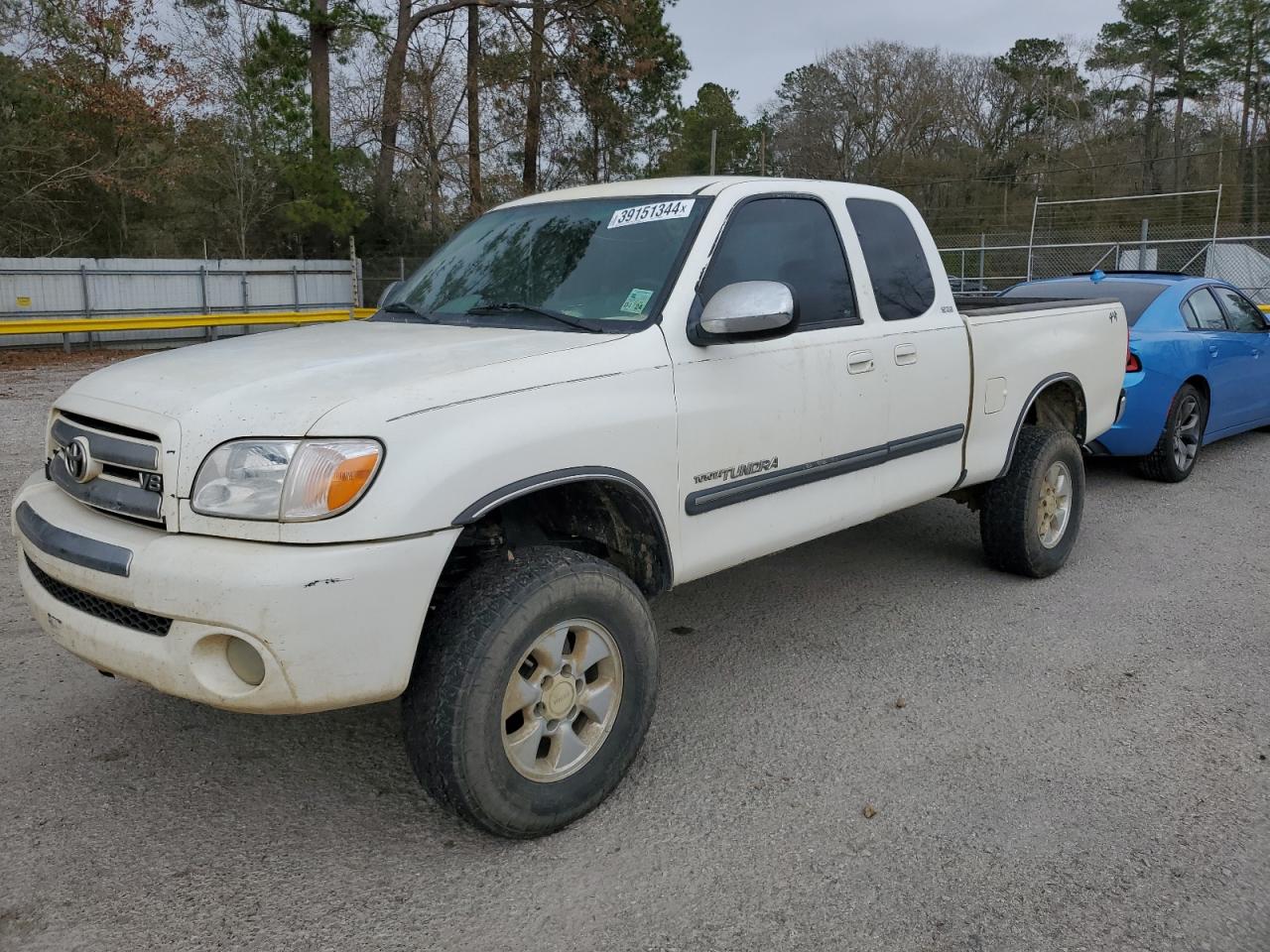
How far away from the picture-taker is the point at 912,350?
432 centimetres

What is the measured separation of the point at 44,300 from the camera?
2033cm

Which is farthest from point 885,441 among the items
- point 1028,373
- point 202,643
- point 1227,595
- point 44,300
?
point 44,300

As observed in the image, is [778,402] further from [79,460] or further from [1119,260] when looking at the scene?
[1119,260]

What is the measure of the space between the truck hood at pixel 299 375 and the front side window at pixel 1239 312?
6998mm

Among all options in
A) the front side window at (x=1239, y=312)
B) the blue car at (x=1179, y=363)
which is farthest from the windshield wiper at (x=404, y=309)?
the front side window at (x=1239, y=312)

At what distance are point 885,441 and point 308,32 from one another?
2580 cm

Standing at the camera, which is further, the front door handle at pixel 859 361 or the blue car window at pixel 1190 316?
the blue car window at pixel 1190 316

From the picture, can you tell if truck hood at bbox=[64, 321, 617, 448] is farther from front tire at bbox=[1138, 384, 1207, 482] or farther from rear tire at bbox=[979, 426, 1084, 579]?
front tire at bbox=[1138, 384, 1207, 482]

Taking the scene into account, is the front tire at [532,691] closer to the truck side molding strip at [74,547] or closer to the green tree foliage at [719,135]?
the truck side molding strip at [74,547]

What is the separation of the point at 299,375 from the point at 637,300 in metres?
1.16

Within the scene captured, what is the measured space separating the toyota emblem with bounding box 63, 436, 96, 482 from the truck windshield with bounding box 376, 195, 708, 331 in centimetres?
134

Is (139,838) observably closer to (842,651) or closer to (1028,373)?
(842,651)

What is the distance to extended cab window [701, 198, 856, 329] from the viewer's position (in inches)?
148

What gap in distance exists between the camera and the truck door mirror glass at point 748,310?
3297mm
